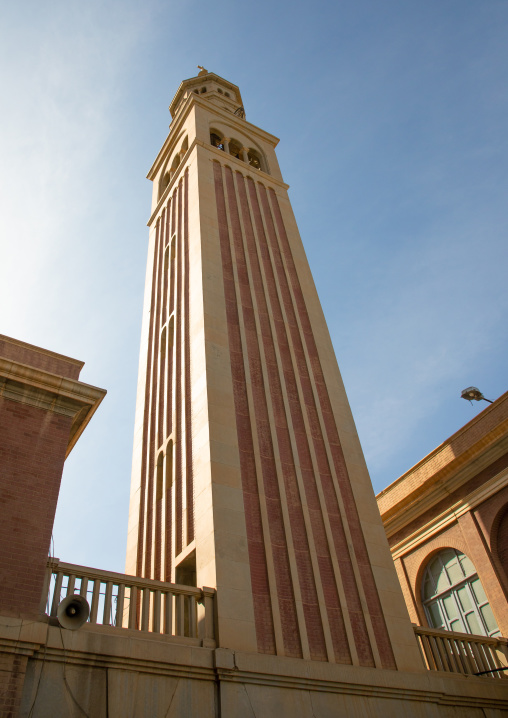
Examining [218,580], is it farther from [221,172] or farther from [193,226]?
[221,172]

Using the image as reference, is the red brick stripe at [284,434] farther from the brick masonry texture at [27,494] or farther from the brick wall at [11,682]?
the brick wall at [11,682]

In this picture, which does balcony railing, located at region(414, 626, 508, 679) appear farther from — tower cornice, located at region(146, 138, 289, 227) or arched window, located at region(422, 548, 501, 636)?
tower cornice, located at region(146, 138, 289, 227)

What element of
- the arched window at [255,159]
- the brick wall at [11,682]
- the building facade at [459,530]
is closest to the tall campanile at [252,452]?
the brick wall at [11,682]

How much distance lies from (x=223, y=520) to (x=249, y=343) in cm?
564

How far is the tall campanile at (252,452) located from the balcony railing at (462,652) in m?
0.71

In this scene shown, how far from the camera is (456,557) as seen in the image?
1738 centimetres

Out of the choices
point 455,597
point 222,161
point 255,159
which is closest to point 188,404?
point 455,597

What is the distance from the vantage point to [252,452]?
540 inches


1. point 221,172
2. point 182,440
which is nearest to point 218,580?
point 182,440

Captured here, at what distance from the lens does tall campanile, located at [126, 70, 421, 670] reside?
11.7 meters

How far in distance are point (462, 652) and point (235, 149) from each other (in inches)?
817

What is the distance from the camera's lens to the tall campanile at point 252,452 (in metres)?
11.7

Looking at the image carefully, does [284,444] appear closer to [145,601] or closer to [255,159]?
[145,601]

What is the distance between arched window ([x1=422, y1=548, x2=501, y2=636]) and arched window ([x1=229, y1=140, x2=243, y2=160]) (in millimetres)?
17584
